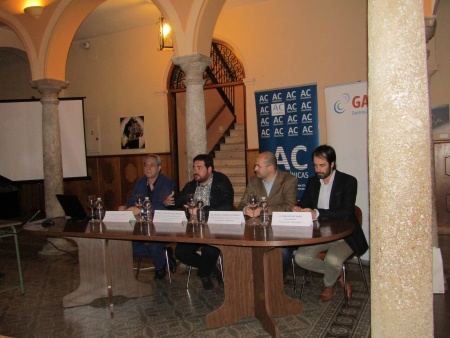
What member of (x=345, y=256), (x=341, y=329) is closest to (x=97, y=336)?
(x=341, y=329)

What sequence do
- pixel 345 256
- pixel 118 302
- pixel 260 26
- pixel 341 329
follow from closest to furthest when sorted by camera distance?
pixel 341 329
pixel 345 256
pixel 118 302
pixel 260 26

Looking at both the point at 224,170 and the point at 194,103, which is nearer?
the point at 194,103

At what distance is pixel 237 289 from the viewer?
3549 millimetres

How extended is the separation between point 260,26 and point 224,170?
2.94 meters

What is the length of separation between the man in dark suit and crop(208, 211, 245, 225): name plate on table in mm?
487

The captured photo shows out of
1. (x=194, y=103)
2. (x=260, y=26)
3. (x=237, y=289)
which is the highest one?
(x=260, y=26)

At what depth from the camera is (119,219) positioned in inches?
161

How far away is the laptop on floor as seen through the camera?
13.8 ft

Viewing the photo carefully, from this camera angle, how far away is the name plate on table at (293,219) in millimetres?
3307

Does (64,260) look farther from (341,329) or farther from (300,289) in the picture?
(341,329)

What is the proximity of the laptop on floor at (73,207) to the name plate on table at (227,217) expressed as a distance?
1347 millimetres

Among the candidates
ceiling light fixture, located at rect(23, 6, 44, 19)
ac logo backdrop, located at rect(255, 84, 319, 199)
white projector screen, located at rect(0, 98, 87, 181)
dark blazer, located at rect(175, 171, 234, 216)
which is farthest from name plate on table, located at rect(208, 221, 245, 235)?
white projector screen, located at rect(0, 98, 87, 181)

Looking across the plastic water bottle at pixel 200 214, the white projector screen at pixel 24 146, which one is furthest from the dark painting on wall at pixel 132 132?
the plastic water bottle at pixel 200 214

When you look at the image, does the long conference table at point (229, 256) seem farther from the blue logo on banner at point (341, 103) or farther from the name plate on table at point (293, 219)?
the blue logo on banner at point (341, 103)
